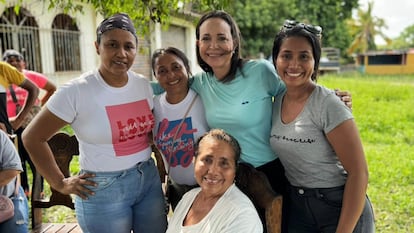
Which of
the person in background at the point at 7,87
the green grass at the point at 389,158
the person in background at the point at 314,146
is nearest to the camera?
the person in background at the point at 314,146

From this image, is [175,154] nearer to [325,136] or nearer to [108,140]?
[108,140]

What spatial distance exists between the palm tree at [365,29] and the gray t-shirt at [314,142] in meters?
40.5

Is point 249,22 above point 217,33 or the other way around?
above

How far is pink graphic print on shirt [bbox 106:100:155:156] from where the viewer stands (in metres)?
2.08

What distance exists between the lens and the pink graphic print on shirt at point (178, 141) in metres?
2.34

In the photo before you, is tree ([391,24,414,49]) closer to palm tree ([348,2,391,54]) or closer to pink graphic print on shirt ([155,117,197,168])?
palm tree ([348,2,391,54])

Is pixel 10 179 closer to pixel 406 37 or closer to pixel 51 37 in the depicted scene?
pixel 51 37

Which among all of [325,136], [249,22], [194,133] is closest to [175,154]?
[194,133]

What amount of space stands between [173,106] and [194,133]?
0.21 meters

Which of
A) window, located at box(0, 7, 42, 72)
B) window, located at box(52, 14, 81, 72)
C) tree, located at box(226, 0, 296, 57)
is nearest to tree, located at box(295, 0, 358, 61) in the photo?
tree, located at box(226, 0, 296, 57)

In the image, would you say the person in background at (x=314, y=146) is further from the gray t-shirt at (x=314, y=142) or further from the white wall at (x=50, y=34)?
the white wall at (x=50, y=34)

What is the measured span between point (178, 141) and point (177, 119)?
0.43 ft

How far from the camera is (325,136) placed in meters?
1.95

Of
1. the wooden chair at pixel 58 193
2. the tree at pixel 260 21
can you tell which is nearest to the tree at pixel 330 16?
the tree at pixel 260 21
